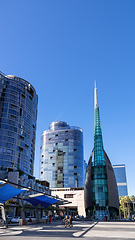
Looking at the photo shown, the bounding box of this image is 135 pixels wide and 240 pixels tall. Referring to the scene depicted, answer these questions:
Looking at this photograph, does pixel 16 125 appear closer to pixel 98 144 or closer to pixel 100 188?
pixel 98 144

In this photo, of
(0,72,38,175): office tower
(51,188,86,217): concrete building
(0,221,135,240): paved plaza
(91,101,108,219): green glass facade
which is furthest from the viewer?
(51,188,86,217): concrete building

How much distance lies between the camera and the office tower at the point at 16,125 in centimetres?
7831

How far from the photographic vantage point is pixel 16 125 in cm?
8369

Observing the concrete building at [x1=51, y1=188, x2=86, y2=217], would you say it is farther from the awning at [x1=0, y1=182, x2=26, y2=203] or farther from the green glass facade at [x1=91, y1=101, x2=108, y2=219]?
the awning at [x1=0, y1=182, x2=26, y2=203]

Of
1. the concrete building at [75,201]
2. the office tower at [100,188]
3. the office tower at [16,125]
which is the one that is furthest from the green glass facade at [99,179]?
the office tower at [16,125]

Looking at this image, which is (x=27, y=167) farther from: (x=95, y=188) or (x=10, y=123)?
(x=95, y=188)

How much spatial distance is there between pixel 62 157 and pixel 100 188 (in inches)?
2610

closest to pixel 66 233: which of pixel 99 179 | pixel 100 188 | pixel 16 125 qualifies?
pixel 100 188

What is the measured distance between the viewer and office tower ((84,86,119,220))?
7269cm

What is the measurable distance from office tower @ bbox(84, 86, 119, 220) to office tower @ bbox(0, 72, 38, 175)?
87.3 ft

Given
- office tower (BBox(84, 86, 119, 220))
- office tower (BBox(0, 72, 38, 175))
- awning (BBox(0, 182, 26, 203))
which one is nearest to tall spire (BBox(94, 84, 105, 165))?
office tower (BBox(84, 86, 119, 220))

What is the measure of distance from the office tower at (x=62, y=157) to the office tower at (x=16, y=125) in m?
46.3

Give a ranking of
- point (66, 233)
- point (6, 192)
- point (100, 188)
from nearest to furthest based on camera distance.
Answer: point (66, 233) < point (6, 192) < point (100, 188)

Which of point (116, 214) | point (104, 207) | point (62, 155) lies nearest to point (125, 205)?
point (116, 214)
